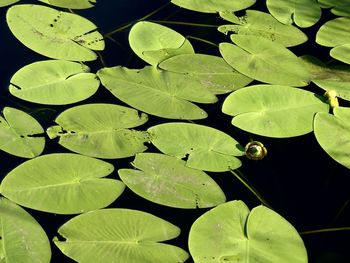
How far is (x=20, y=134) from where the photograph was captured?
1782 millimetres

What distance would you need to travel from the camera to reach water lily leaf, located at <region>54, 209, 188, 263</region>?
1480 millimetres

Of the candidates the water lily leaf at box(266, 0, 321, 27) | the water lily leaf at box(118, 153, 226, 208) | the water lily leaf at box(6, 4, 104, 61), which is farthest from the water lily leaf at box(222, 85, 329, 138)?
the water lily leaf at box(6, 4, 104, 61)

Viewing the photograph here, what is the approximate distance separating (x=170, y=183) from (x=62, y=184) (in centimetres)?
34

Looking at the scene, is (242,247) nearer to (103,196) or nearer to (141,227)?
(141,227)

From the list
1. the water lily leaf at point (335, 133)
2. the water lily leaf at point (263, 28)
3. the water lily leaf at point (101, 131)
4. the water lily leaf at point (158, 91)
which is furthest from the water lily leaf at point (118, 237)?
the water lily leaf at point (263, 28)

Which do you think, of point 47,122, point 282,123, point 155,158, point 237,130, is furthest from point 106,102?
point 282,123

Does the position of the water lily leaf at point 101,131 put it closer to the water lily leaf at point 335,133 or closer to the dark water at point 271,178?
the dark water at point 271,178

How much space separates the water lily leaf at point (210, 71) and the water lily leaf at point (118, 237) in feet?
2.13

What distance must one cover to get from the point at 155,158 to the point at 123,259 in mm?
378

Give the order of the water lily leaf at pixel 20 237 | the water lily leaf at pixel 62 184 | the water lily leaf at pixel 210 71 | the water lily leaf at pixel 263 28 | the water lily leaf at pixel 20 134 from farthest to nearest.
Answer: the water lily leaf at pixel 263 28, the water lily leaf at pixel 210 71, the water lily leaf at pixel 20 134, the water lily leaf at pixel 62 184, the water lily leaf at pixel 20 237

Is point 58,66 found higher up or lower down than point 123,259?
higher up

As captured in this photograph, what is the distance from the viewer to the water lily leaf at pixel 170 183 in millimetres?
1637

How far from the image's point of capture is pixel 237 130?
192 centimetres

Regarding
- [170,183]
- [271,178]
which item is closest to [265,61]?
[271,178]
